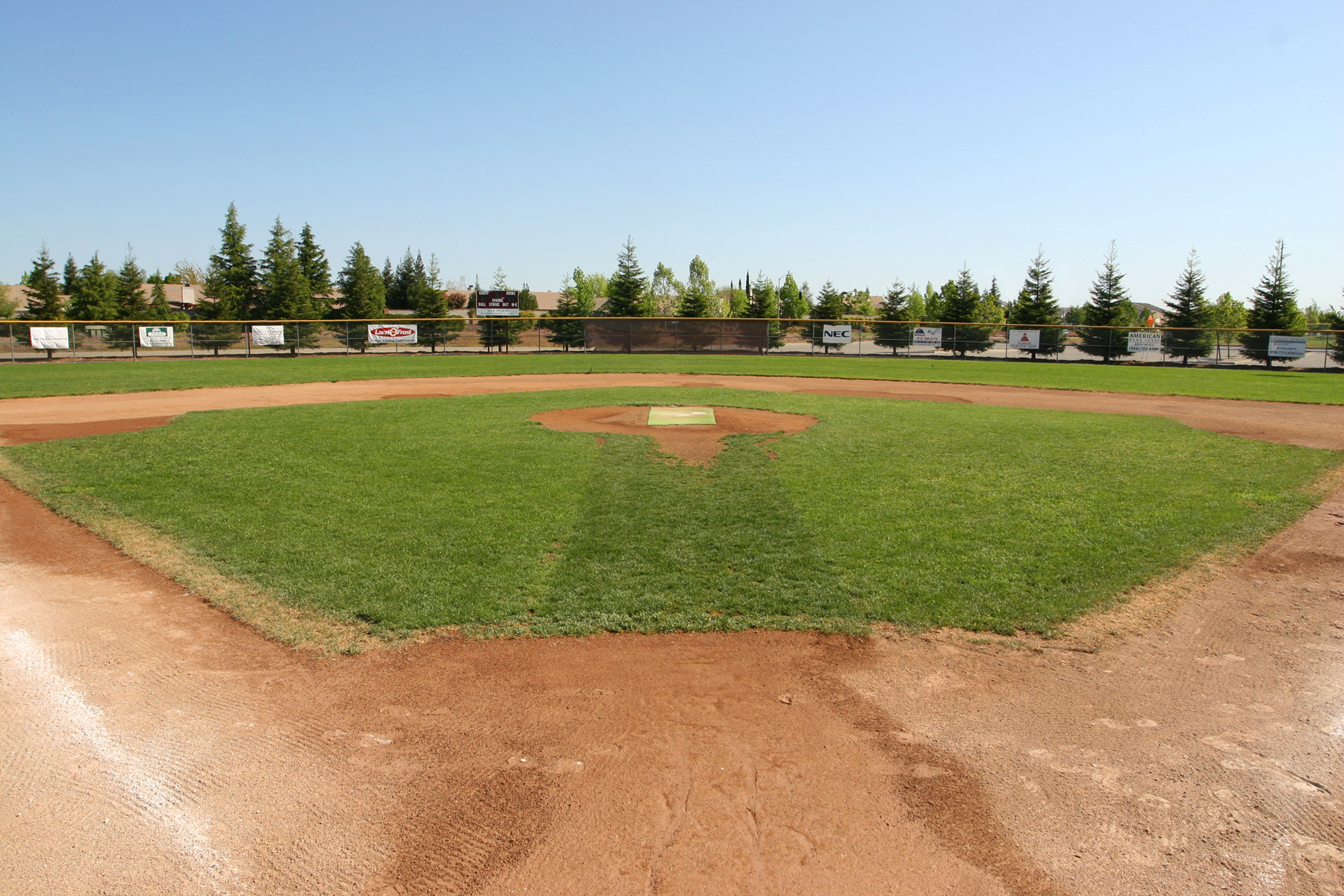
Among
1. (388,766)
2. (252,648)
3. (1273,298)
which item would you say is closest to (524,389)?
(252,648)

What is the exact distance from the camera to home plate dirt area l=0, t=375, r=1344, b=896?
10.1 ft

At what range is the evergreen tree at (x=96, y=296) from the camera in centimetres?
5672

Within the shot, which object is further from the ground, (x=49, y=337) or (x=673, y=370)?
(x=49, y=337)

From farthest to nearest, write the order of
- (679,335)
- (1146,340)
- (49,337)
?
1. (679,335)
2. (1146,340)
3. (49,337)

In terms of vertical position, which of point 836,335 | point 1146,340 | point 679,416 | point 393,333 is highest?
point 393,333

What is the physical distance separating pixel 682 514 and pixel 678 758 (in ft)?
14.4

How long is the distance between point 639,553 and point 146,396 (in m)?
18.3

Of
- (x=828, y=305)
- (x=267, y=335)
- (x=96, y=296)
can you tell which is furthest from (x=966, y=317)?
(x=96, y=296)

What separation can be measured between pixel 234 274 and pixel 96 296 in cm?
916

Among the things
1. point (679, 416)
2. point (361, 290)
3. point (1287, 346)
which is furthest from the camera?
point (361, 290)

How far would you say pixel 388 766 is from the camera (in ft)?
12.4

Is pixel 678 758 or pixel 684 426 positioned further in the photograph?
pixel 684 426

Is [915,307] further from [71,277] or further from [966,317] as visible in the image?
[71,277]

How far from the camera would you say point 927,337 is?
41.2 meters
